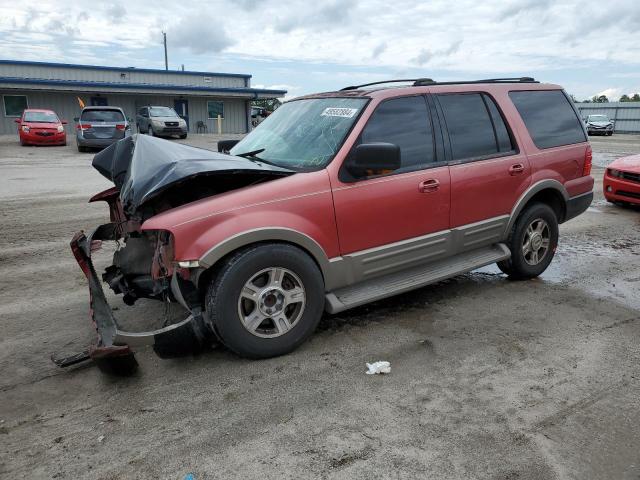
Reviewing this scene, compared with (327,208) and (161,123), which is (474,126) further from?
(161,123)

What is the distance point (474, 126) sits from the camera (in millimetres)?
4613

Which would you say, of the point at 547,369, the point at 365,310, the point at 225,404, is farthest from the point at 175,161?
the point at 547,369

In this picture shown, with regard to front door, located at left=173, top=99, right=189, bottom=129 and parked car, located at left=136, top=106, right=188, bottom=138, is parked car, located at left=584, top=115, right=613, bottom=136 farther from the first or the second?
front door, located at left=173, top=99, right=189, bottom=129

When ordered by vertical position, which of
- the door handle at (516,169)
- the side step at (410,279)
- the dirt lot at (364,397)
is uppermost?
the door handle at (516,169)

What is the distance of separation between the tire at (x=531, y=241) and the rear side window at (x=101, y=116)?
1840cm

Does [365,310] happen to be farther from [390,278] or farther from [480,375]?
[480,375]

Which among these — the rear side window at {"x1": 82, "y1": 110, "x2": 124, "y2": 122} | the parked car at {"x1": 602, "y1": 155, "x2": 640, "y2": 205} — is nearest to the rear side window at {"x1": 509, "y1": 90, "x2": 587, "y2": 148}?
the parked car at {"x1": 602, "y1": 155, "x2": 640, "y2": 205}

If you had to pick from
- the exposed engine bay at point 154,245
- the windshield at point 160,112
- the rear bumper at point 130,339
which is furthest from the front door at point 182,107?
the rear bumper at point 130,339

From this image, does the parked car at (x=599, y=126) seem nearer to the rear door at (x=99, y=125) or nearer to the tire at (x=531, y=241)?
the rear door at (x=99, y=125)

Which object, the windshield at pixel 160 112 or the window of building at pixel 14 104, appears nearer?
the windshield at pixel 160 112

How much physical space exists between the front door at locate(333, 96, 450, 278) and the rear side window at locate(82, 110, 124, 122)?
18272mm

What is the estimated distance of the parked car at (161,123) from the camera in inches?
1032

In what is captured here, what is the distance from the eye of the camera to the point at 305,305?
3.59 m

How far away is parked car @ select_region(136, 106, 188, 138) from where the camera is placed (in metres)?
26.2
